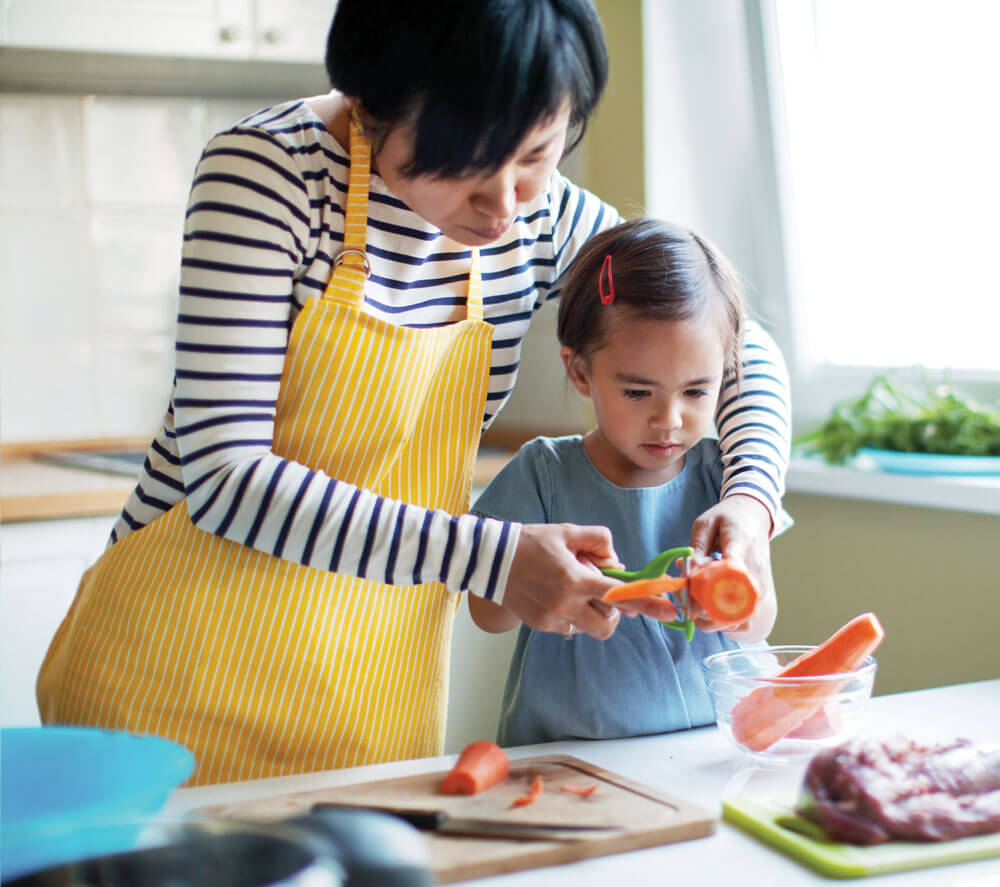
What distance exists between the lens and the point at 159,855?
1.97ft

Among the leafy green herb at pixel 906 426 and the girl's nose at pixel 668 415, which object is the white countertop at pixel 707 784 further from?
the leafy green herb at pixel 906 426

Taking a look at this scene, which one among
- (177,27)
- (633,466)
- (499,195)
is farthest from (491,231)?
(177,27)

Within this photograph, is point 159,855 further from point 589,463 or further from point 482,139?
point 589,463

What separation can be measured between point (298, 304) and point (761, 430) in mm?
495

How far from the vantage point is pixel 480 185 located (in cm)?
92

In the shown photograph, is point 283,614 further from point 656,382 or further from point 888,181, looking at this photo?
point 888,181

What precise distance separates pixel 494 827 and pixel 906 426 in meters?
1.12

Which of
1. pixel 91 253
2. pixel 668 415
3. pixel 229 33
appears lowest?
pixel 668 415

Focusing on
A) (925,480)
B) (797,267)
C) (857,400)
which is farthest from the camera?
(797,267)

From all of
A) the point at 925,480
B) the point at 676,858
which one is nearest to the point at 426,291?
the point at 676,858

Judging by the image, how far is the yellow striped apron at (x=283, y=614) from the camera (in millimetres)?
1020

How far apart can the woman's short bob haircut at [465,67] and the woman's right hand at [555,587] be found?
12.0 inches

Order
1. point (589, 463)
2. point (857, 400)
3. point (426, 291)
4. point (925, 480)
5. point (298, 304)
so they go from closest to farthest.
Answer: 1. point (298, 304)
2. point (426, 291)
3. point (589, 463)
4. point (925, 480)
5. point (857, 400)

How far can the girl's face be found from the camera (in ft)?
3.64
